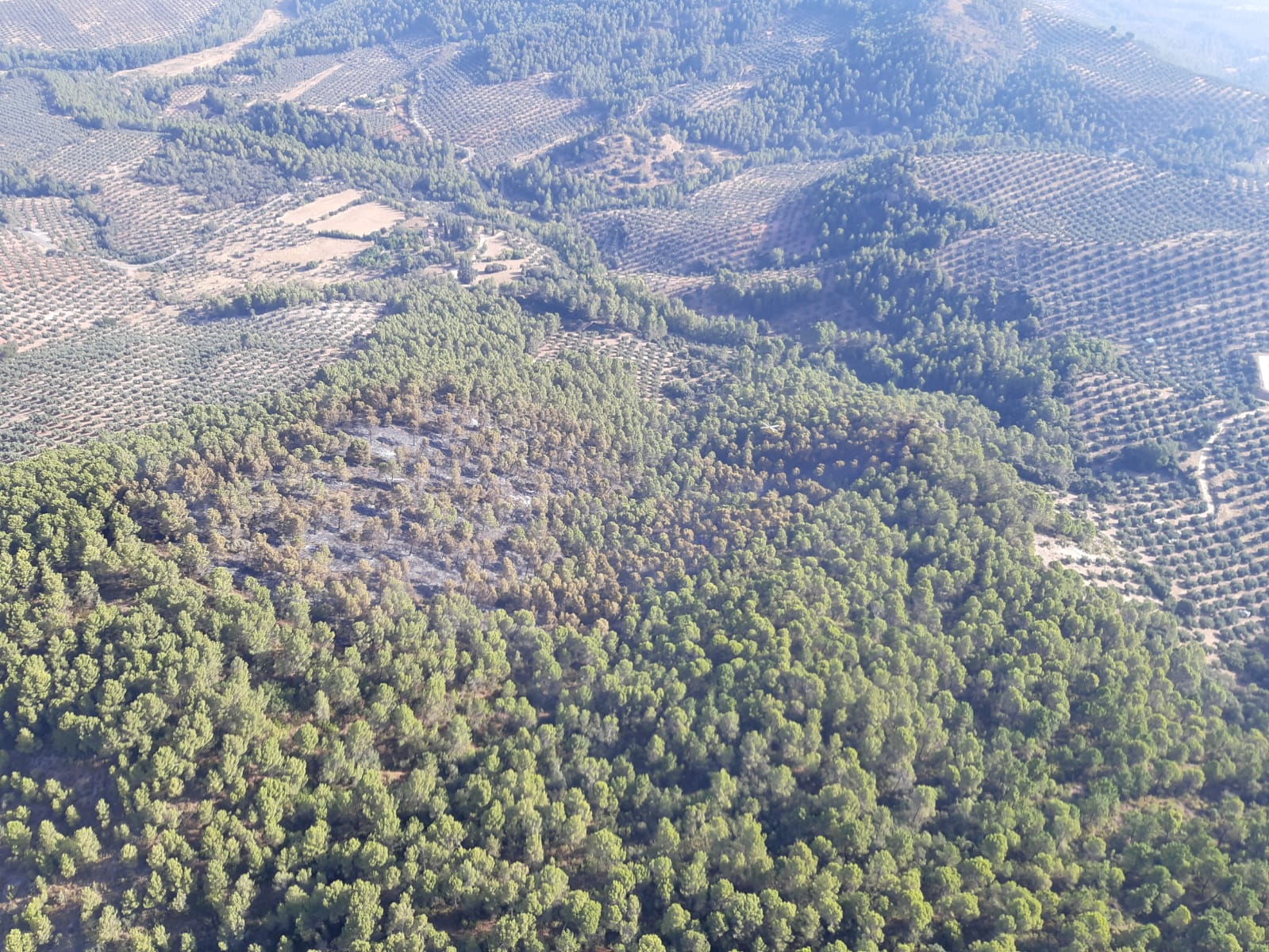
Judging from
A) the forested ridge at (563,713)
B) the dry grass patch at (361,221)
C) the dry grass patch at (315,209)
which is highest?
the dry grass patch at (315,209)

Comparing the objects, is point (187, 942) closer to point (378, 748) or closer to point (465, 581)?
point (378, 748)

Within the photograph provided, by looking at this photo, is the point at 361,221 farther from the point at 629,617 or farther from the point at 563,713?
the point at 563,713

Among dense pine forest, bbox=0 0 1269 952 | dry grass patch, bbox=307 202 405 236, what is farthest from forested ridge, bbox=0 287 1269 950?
dry grass patch, bbox=307 202 405 236

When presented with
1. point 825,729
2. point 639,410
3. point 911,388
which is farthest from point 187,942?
point 911,388

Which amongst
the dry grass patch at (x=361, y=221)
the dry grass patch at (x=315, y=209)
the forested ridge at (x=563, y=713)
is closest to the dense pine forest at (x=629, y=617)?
the forested ridge at (x=563, y=713)

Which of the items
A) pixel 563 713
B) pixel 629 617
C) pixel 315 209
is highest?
pixel 315 209

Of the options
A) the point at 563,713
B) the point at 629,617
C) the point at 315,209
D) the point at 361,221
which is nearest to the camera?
the point at 563,713

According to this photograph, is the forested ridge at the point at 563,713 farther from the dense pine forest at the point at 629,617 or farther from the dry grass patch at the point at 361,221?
the dry grass patch at the point at 361,221

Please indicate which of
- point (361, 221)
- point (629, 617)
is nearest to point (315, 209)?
point (361, 221)
